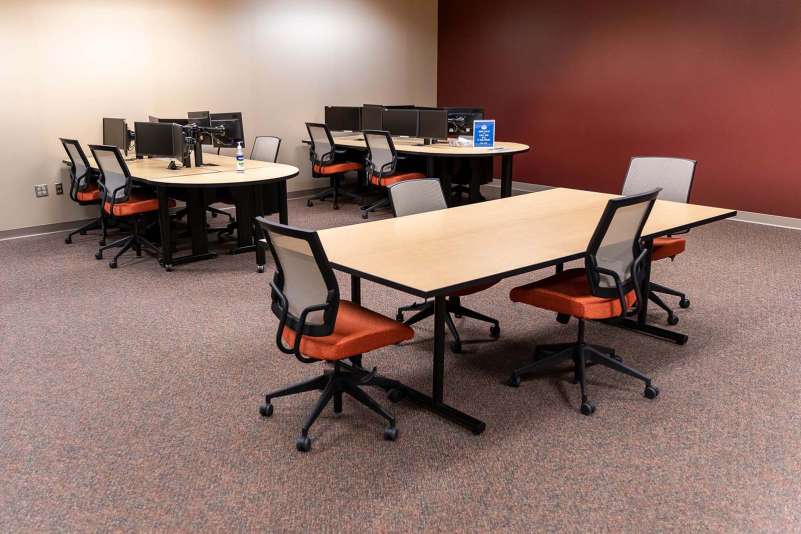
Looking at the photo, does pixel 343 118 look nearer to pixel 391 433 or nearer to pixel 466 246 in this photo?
pixel 466 246

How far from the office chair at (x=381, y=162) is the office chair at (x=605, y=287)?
4057mm

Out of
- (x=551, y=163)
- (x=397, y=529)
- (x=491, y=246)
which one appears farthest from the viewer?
(x=551, y=163)

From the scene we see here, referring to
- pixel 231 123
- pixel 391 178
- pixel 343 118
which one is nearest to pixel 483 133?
pixel 391 178

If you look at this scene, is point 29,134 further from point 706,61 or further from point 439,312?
point 706,61

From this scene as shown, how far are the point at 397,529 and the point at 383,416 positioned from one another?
65 centimetres

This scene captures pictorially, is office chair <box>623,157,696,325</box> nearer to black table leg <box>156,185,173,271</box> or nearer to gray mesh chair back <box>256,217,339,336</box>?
gray mesh chair back <box>256,217,339,336</box>

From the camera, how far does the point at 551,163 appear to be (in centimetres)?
866

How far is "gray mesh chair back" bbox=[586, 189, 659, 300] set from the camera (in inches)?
114

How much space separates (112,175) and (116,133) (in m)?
1.32

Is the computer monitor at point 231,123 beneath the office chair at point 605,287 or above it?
above

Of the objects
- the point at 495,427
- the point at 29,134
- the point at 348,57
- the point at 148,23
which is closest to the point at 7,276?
the point at 29,134

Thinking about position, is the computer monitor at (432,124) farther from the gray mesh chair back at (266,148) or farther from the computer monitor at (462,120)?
the gray mesh chair back at (266,148)

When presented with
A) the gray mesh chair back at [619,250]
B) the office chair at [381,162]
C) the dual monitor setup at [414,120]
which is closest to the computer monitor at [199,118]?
the office chair at [381,162]

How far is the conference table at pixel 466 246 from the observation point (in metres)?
2.71
